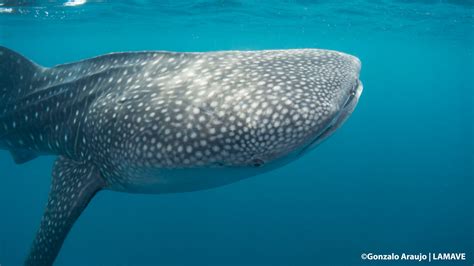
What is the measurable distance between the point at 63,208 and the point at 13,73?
2.54 m

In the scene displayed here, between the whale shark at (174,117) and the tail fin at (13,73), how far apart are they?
0.25 m

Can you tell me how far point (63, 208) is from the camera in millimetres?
3834

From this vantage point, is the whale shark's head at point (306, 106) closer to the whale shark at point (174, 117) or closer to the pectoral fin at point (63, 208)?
the whale shark at point (174, 117)

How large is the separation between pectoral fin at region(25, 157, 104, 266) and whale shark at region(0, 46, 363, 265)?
12mm

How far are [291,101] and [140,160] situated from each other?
1.48 meters

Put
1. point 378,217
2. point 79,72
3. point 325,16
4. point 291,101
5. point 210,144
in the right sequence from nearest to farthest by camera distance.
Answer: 1. point 291,101
2. point 210,144
3. point 79,72
4. point 378,217
5. point 325,16

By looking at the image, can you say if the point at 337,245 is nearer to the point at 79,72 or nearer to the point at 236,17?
the point at 79,72

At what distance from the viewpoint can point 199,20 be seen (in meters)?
28.3

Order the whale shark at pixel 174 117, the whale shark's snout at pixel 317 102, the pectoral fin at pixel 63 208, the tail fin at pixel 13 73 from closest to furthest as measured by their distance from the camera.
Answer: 1. the whale shark's snout at pixel 317 102
2. the whale shark at pixel 174 117
3. the pectoral fin at pixel 63 208
4. the tail fin at pixel 13 73

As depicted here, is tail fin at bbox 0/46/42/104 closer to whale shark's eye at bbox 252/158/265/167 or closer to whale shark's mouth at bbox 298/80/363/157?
whale shark's eye at bbox 252/158/265/167

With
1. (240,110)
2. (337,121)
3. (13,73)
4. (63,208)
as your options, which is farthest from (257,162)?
(13,73)

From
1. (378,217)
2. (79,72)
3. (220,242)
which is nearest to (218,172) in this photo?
(79,72)

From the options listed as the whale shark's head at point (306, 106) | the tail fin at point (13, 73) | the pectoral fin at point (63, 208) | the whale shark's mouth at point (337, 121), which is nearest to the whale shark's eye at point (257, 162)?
the whale shark's head at point (306, 106)

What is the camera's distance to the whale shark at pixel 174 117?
268cm
